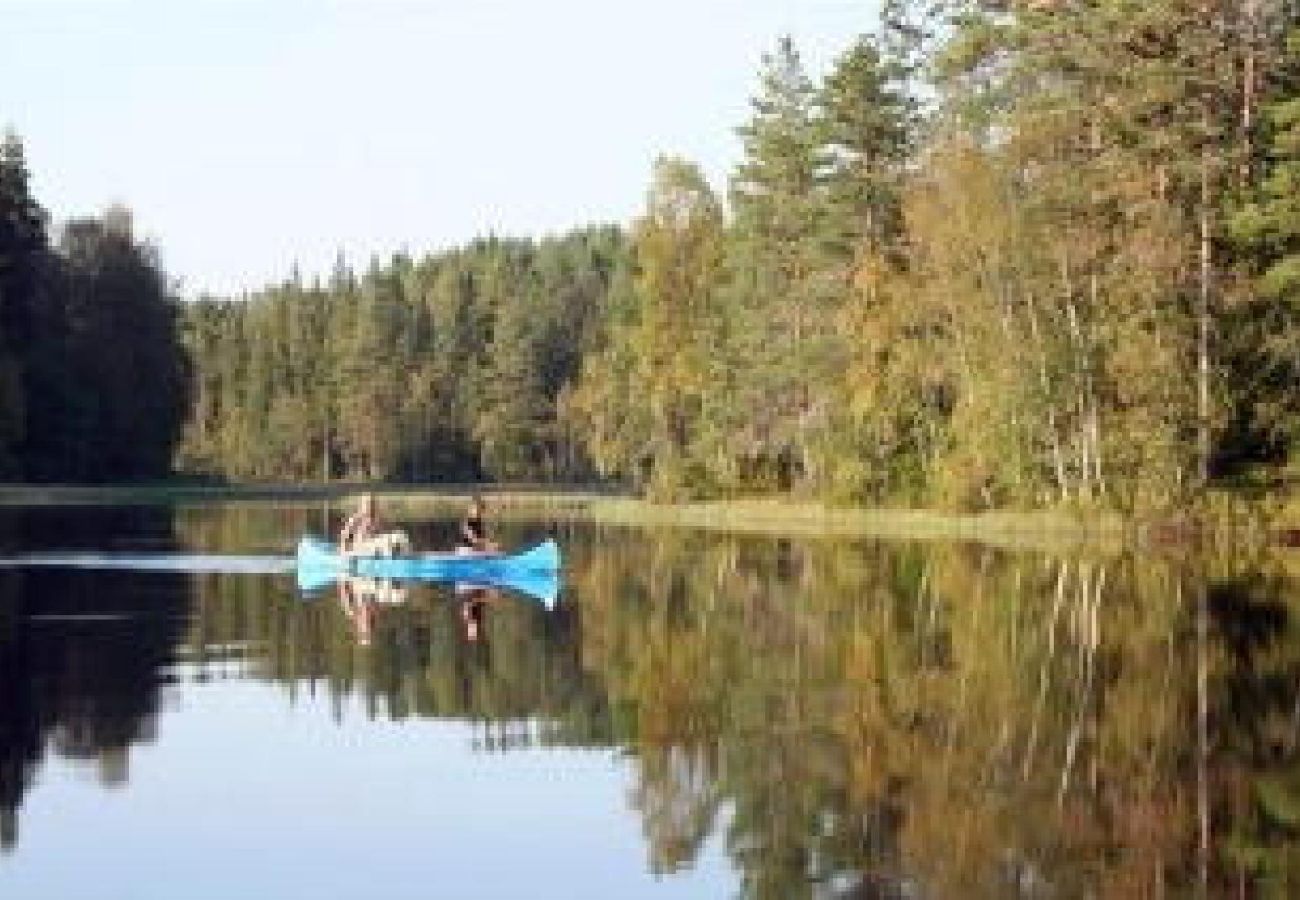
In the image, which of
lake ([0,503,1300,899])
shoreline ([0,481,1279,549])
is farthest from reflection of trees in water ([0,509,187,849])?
shoreline ([0,481,1279,549])

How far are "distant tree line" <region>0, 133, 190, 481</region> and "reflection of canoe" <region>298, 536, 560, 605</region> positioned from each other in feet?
218

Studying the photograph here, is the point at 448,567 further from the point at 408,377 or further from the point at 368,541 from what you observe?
the point at 408,377

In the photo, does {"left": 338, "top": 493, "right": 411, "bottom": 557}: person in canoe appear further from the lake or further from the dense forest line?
the dense forest line

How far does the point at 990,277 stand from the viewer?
6512cm

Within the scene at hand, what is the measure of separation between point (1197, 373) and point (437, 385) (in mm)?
113878

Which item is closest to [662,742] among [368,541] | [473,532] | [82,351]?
[473,532]

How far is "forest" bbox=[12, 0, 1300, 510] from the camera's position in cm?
5762

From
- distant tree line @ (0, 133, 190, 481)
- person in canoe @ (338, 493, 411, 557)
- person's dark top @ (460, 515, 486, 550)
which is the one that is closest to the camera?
person's dark top @ (460, 515, 486, 550)

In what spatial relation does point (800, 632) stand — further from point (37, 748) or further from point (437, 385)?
point (437, 385)

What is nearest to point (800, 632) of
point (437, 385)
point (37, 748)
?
point (37, 748)

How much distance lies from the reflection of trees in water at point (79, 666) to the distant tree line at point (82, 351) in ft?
234

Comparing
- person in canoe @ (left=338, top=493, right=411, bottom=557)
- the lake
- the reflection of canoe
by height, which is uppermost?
person in canoe @ (left=338, top=493, right=411, bottom=557)

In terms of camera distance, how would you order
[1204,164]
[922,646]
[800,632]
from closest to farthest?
[922,646], [800,632], [1204,164]

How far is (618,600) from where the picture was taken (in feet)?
138
